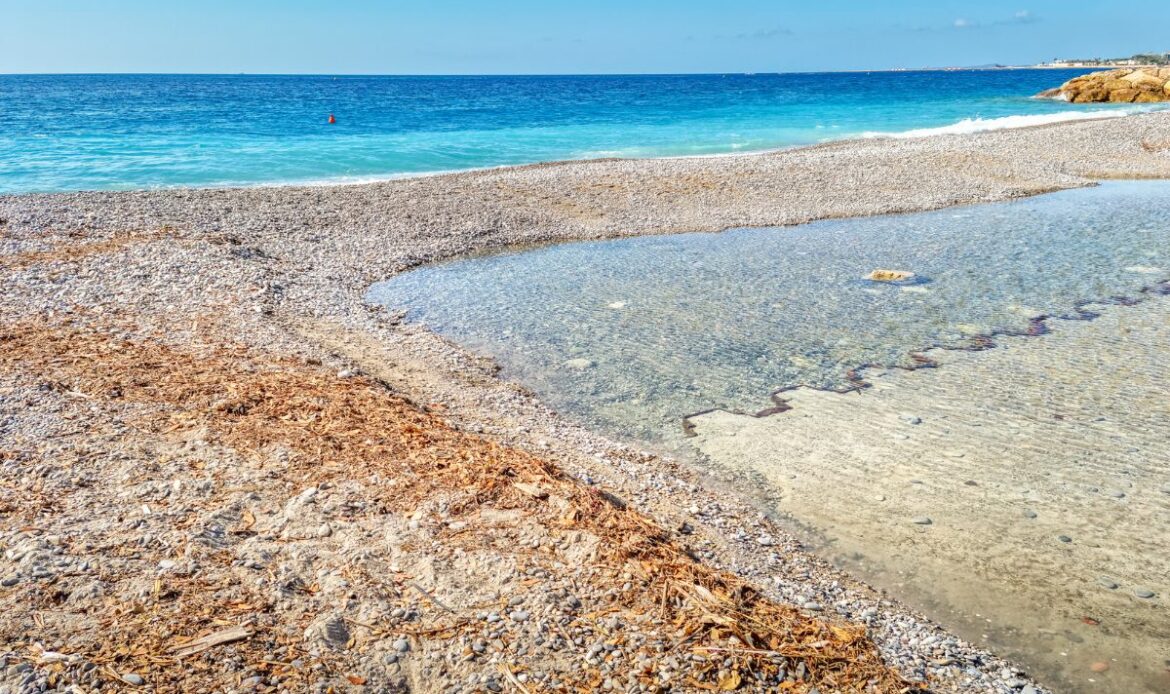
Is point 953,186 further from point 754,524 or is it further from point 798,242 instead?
point 754,524

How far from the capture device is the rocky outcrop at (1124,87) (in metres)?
54.2

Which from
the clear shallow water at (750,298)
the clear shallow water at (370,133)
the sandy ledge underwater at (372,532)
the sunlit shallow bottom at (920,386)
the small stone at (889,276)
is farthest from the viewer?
the clear shallow water at (370,133)

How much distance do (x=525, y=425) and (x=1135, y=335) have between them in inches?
316

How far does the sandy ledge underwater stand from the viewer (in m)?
3.96

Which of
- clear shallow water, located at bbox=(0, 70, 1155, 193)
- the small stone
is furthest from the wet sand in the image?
clear shallow water, located at bbox=(0, 70, 1155, 193)

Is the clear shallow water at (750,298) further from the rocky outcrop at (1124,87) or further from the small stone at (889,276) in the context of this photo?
the rocky outcrop at (1124,87)

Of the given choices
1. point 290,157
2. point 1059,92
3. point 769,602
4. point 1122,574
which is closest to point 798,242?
point 1122,574

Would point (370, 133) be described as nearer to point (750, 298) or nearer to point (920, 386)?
point (750, 298)

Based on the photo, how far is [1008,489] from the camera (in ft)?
21.0

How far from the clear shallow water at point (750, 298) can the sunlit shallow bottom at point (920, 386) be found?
0.16 ft

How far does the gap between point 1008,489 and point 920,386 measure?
226cm

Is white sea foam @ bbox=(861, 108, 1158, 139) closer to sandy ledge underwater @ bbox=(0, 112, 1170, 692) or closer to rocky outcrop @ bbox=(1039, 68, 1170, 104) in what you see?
rocky outcrop @ bbox=(1039, 68, 1170, 104)

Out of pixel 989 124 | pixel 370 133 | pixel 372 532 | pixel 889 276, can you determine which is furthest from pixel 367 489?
pixel 989 124

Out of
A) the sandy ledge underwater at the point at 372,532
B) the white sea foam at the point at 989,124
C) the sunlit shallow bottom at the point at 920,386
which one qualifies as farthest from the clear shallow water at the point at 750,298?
the white sea foam at the point at 989,124
